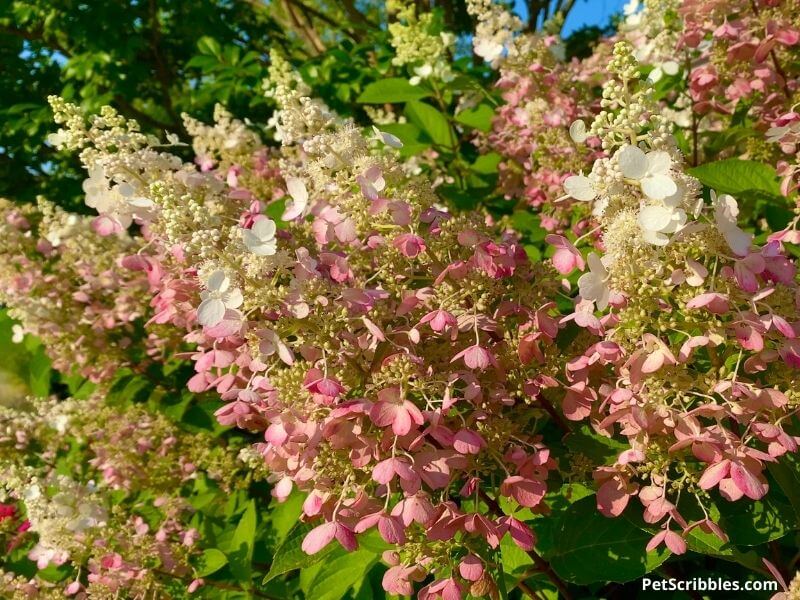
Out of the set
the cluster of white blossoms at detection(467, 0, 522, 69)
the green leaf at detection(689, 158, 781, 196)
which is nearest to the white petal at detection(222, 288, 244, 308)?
the green leaf at detection(689, 158, 781, 196)

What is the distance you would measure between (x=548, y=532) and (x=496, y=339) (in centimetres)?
48

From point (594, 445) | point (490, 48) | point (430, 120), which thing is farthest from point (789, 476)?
point (430, 120)

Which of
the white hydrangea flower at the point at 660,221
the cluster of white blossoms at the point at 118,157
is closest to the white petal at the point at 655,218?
the white hydrangea flower at the point at 660,221

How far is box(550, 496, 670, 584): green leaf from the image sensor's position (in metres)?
1.38

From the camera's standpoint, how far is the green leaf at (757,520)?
1.30 meters

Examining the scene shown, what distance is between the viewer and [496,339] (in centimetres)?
138

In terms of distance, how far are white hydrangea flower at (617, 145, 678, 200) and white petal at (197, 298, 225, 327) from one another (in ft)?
2.26

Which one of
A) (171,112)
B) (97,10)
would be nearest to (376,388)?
(97,10)

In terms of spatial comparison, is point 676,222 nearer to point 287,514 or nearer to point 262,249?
point 262,249

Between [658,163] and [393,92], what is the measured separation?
1835 mm

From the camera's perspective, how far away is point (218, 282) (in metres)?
1.19

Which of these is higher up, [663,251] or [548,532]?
[663,251]

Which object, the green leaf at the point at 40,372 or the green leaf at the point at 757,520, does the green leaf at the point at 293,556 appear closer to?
the green leaf at the point at 757,520

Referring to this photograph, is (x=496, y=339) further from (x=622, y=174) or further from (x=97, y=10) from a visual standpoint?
(x=97, y=10)
